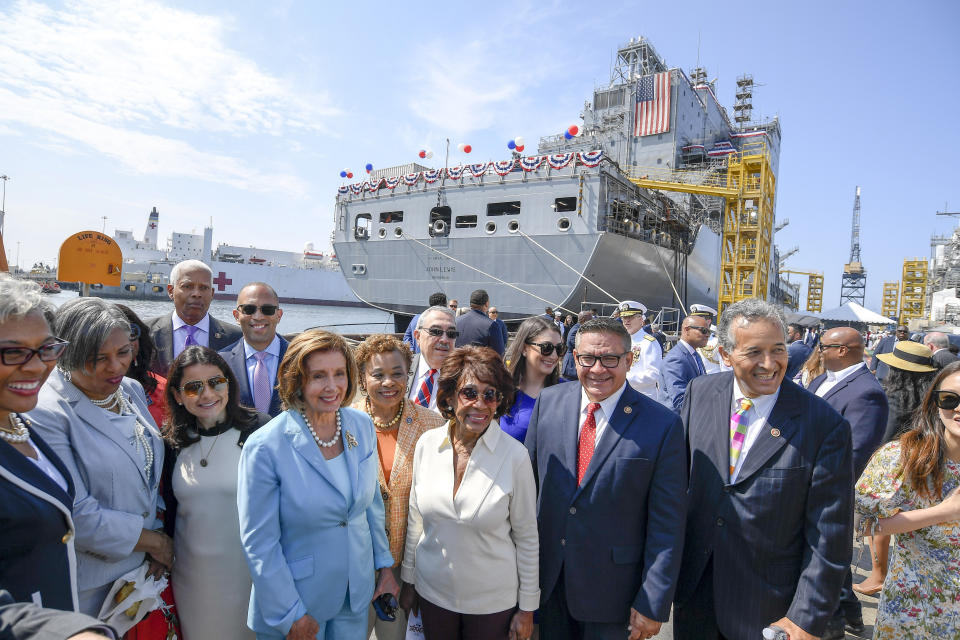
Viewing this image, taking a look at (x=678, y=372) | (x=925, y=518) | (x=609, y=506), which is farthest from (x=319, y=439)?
(x=678, y=372)

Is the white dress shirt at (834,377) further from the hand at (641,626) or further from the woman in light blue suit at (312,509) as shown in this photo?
the woman in light blue suit at (312,509)

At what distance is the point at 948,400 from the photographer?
2.16m

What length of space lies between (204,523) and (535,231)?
15898 millimetres

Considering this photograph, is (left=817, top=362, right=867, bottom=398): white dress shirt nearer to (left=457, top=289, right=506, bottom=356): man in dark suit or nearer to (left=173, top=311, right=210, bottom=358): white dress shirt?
(left=457, top=289, right=506, bottom=356): man in dark suit

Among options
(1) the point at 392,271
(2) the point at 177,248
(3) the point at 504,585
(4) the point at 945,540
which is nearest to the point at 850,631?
(4) the point at 945,540

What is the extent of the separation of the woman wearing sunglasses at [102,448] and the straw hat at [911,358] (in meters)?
5.81

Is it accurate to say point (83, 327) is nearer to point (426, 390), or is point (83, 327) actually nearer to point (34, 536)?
point (34, 536)

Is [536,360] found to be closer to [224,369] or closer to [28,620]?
[224,369]

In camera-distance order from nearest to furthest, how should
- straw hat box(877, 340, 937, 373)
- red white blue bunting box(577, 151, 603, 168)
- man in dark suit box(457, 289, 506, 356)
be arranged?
straw hat box(877, 340, 937, 373) → man in dark suit box(457, 289, 506, 356) → red white blue bunting box(577, 151, 603, 168)

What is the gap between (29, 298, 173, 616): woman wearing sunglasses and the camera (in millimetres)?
1966

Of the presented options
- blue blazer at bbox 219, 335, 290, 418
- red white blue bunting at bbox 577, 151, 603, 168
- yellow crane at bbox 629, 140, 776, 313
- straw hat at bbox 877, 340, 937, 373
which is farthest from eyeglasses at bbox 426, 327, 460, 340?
yellow crane at bbox 629, 140, 776, 313

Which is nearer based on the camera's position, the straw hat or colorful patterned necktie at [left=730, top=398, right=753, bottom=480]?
colorful patterned necktie at [left=730, top=398, right=753, bottom=480]

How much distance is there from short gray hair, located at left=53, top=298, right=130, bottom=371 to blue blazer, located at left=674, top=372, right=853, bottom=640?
10.4ft

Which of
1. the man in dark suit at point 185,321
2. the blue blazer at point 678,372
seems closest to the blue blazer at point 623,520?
the blue blazer at point 678,372
